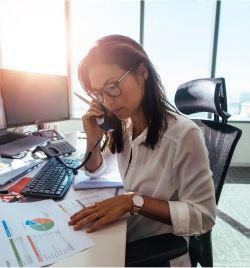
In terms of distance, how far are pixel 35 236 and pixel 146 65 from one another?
70 centimetres

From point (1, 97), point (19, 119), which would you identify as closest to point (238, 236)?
point (19, 119)

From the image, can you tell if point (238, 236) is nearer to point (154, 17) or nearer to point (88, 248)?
point (88, 248)

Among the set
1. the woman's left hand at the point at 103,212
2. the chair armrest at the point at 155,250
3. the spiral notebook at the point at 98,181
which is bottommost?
the chair armrest at the point at 155,250

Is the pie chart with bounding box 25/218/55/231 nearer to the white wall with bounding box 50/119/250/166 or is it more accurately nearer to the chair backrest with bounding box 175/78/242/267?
the chair backrest with bounding box 175/78/242/267

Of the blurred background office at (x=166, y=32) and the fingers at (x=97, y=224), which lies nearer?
the fingers at (x=97, y=224)

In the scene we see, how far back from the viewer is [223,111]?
82 cm

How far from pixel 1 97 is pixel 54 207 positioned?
85 cm

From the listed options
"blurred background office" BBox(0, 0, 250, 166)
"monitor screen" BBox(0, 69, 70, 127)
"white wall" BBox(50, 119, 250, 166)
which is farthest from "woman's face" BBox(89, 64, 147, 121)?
"white wall" BBox(50, 119, 250, 166)

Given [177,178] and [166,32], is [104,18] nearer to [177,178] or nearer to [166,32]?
[166,32]

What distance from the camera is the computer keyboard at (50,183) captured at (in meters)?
0.70

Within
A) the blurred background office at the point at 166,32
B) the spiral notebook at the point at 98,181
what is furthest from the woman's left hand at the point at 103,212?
the blurred background office at the point at 166,32

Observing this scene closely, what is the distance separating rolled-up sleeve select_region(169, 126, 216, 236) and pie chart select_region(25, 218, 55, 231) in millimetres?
381

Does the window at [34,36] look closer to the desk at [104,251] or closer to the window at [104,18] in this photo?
the window at [104,18]

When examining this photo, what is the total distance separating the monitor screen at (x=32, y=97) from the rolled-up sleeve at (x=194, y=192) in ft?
3.49
